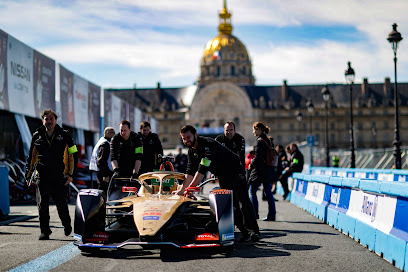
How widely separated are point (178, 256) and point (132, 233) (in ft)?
2.21

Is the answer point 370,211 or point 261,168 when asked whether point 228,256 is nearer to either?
point 370,211

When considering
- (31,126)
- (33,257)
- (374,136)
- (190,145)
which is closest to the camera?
(33,257)

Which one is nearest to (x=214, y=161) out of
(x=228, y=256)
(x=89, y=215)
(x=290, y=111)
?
(x=228, y=256)

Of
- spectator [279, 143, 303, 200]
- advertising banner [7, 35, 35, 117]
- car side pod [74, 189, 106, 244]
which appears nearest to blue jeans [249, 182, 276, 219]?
car side pod [74, 189, 106, 244]

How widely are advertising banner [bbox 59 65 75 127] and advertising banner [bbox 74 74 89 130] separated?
0.57m

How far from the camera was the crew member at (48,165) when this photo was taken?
33.4ft

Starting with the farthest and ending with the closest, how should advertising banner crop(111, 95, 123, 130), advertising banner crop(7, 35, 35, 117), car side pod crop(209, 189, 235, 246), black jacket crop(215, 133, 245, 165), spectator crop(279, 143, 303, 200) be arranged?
advertising banner crop(111, 95, 123, 130) → advertising banner crop(7, 35, 35, 117) → spectator crop(279, 143, 303, 200) → black jacket crop(215, 133, 245, 165) → car side pod crop(209, 189, 235, 246)

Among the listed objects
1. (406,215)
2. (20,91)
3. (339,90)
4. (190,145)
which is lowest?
(406,215)

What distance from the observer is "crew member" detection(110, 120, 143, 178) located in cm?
1238

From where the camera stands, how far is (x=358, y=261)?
809cm

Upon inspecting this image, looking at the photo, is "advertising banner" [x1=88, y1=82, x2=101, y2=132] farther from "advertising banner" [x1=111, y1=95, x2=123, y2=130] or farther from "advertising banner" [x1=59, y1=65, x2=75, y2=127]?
"advertising banner" [x1=59, y1=65, x2=75, y2=127]

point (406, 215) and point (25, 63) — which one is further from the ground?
point (25, 63)

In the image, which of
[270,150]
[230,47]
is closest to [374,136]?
[230,47]

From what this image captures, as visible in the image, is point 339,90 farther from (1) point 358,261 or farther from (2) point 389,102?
(1) point 358,261
